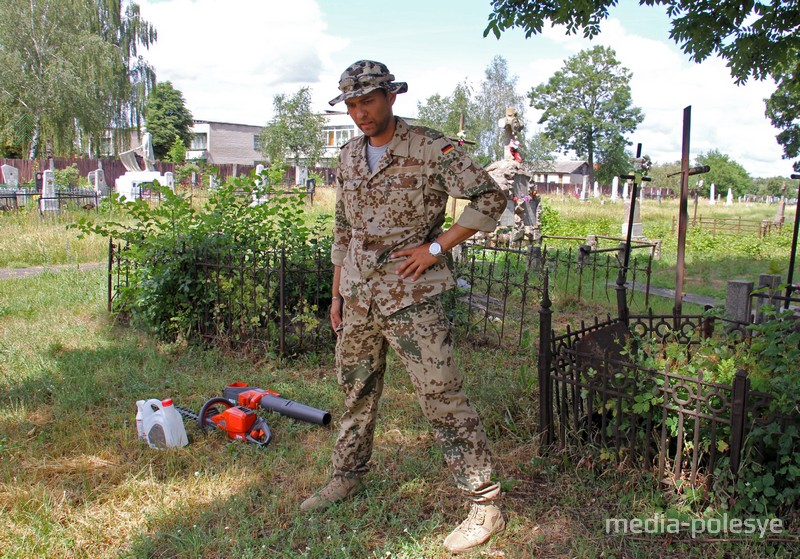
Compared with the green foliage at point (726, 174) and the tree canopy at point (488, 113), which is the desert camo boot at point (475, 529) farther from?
the green foliage at point (726, 174)

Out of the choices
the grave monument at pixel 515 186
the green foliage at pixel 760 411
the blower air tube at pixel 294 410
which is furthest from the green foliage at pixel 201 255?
the grave monument at pixel 515 186

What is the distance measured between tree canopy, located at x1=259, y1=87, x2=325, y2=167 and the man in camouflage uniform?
3690 cm

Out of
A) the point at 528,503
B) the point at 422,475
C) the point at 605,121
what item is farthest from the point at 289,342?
the point at 605,121

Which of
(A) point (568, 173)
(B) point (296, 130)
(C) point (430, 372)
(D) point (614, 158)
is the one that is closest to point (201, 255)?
(C) point (430, 372)

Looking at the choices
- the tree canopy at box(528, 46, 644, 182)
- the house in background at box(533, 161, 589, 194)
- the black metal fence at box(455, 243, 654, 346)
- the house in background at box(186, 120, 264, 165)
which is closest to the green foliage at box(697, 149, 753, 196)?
the house in background at box(533, 161, 589, 194)

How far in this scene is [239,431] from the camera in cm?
357

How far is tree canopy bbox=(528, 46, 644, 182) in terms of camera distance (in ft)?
187

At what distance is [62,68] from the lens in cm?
2792

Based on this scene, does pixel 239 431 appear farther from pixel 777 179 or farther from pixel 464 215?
pixel 777 179

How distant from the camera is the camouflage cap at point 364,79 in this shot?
7.91ft

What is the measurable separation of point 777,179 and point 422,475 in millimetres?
96703

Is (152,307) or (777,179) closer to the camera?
(152,307)

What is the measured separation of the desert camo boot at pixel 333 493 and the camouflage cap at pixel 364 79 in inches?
69.6

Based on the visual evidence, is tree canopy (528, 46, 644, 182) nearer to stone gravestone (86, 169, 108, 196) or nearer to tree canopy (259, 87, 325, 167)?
tree canopy (259, 87, 325, 167)
